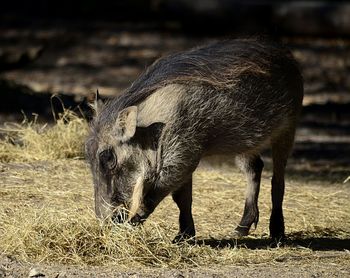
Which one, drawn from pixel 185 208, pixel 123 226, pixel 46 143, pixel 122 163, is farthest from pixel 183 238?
pixel 46 143

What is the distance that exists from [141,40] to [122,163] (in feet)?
35.9

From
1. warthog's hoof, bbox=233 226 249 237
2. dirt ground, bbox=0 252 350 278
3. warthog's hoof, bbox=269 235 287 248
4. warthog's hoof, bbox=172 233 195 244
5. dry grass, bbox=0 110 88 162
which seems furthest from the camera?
dry grass, bbox=0 110 88 162

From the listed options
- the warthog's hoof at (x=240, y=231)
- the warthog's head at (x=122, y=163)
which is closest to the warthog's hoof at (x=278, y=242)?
the warthog's hoof at (x=240, y=231)

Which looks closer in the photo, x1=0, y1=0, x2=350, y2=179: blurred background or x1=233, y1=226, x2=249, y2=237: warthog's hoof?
x1=233, y1=226, x2=249, y2=237: warthog's hoof

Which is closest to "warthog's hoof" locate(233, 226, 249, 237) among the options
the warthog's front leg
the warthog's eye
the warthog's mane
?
the warthog's front leg

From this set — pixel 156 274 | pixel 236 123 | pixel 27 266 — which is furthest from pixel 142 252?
pixel 236 123

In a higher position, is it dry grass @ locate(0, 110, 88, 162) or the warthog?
the warthog

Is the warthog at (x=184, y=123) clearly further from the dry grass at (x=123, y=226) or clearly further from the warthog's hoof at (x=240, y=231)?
the dry grass at (x=123, y=226)

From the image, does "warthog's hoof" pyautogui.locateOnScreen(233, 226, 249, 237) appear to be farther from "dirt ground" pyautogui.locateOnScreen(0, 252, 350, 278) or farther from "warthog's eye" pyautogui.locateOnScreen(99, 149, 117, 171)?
"warthog's eye" pyautogui.locateOnScreen(99, 149, 117, 171)

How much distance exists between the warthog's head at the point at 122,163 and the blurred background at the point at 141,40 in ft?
16.6

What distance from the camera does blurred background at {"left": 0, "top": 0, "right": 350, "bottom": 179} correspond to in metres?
12.1

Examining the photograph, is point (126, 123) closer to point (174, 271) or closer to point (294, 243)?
point (174, 271)

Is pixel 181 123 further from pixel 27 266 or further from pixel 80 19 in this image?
pixel 80 19

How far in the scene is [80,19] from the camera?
1831 centimetres
